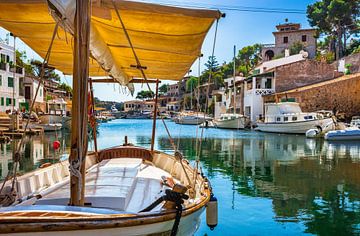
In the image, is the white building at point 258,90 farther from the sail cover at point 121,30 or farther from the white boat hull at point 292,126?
the sail cover at point 121,30

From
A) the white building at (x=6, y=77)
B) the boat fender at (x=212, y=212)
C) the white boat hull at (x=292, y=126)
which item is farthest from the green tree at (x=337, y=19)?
the boat fender at (x=212, y=212)

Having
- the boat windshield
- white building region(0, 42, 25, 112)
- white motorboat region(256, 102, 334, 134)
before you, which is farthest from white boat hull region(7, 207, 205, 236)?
white building region(0, 42, 25, 112)

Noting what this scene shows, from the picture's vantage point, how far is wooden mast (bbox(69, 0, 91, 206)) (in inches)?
148

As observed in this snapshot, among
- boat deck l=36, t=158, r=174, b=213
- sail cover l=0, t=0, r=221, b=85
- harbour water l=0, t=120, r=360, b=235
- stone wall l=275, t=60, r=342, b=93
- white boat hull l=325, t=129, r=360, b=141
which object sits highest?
stone wall l=275, t=60, r=342, b=93

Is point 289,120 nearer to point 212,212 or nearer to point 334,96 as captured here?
point 334,96

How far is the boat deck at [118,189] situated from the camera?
443cm

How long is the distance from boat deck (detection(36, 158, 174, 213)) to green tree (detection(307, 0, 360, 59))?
48.0m

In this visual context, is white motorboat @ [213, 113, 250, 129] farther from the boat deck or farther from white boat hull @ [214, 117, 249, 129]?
the boat deck

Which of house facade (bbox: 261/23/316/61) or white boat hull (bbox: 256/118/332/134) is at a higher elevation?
house facade (bbox: 261/23/316/61)

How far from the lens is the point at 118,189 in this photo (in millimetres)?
4961

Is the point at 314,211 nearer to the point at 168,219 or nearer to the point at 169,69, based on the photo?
the point at 169,69

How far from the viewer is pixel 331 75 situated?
1719 inches

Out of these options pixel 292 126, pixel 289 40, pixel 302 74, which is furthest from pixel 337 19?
pixel 292 126

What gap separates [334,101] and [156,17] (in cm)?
3670
